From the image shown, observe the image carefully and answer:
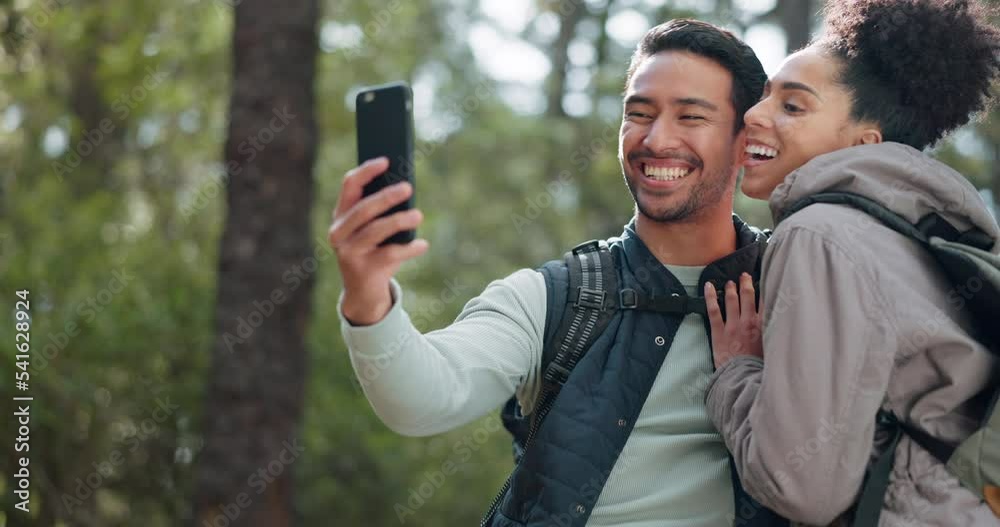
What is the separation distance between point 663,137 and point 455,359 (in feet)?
2.87

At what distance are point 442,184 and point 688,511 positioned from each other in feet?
39.4

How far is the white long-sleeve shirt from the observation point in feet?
8.15

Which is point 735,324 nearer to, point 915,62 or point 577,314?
point 577,314

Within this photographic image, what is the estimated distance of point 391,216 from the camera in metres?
2.02

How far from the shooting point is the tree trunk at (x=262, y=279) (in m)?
5.68

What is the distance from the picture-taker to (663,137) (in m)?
3.00

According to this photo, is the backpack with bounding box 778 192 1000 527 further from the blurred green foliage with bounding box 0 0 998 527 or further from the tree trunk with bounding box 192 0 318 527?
the blurred green foliage with bounding box 0 0 998 527

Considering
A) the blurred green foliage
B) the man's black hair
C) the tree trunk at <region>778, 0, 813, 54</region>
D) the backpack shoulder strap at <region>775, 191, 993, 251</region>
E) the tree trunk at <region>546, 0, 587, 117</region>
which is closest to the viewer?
the backpack shoulder strap at <region>775, 191, 993, 251</region>

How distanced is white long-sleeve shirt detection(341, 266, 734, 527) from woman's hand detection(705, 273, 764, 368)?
0.10m

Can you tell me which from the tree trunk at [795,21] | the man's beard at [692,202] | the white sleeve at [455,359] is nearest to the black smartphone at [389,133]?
the white sleeve at [455,359]

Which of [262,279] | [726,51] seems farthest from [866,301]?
[262,279]

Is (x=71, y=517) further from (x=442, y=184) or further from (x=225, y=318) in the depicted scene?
(x=442, y=184)

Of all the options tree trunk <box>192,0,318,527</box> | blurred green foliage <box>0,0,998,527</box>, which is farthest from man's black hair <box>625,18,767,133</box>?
blurred green foliage <box>0,0,998,527</box>

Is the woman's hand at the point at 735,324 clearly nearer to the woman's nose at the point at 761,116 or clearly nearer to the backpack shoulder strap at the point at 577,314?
the backpack shoulder strap at the point at 577,314
